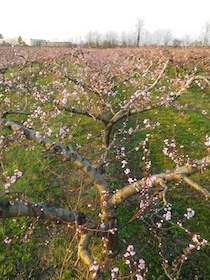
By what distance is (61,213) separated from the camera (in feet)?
11.9

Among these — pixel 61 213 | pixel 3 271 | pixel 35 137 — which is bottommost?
pixel 3 271

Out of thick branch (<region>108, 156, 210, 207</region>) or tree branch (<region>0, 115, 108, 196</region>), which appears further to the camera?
tree branch (<region>0, 115, 108, 196</region>)

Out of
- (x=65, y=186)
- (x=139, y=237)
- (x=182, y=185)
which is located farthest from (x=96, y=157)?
(x=139, y=237)

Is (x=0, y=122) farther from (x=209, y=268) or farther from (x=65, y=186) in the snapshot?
(x=209, y=268)

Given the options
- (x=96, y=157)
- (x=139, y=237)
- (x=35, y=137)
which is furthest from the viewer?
(x=96, y=157)

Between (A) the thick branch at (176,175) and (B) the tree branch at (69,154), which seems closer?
(A) the thick branch at (176,175)

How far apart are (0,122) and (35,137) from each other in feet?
3.03

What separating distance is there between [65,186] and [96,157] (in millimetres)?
1491

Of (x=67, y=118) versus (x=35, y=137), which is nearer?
(x=35, y=137)

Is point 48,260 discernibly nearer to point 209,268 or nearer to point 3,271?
point 3,271

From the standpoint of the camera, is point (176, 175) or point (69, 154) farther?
point (69, 154)

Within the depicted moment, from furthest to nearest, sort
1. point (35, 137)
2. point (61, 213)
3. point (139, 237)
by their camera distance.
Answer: point (139, 237)
point (35, 137)
point (61, 213)

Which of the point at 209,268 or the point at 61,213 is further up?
the point at 61,213

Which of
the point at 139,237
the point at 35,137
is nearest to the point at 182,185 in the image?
the point at 139,237
